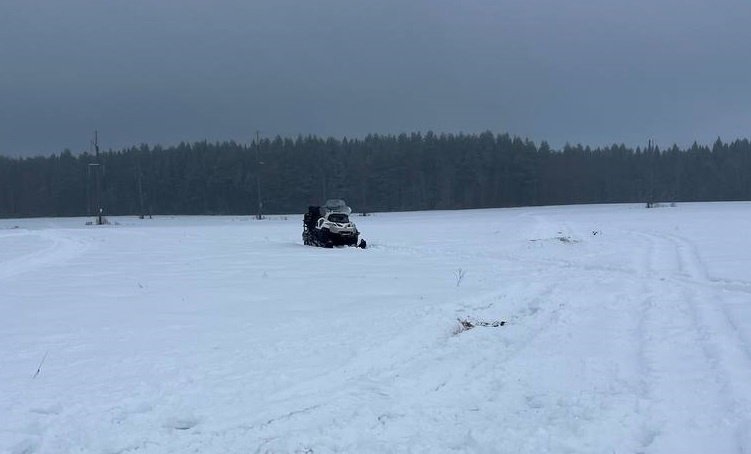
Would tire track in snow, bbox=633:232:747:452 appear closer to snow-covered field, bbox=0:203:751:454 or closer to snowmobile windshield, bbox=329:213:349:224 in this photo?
snow-covered field, bbox=0:203:751:454

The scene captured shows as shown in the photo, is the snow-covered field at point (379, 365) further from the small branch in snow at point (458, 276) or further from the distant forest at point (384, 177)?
the distant forest at point (384, 177)

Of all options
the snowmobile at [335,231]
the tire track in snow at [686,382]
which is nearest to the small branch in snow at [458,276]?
the tire track in snow at [686,382]

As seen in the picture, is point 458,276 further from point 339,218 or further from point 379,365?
point 339,218

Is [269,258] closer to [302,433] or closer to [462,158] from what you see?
[302,433]

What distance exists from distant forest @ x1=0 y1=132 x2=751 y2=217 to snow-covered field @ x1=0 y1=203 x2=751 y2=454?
95.9 metres

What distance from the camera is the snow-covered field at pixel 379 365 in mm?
5605

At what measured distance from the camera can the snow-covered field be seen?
A: 18.4ft

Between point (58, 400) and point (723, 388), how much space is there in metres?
6.67

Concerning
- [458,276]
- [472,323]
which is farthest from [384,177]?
[472,323]

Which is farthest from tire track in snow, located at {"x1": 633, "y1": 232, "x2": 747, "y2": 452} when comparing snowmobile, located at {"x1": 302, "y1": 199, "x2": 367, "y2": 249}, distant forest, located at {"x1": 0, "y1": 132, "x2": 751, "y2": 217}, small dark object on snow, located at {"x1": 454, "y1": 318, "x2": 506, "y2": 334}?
distant forest, located at {"x1": 0, "y1": 132, "x2": 751, "y2": 217}

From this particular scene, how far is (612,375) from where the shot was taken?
7234mm

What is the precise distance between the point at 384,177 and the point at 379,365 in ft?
349

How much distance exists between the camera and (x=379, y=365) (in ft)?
25.5

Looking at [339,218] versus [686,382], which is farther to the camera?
[339,218]
